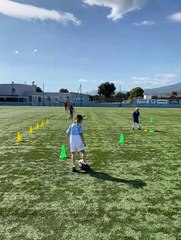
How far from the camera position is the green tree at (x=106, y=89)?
136375mm

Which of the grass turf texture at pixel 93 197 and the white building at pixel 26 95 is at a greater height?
the white building at pixel 26 95

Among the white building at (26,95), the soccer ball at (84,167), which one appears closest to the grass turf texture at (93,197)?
the soccer ball at (84,167)

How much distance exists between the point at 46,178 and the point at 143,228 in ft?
11.0

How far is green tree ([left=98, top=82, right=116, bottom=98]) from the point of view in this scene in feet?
447

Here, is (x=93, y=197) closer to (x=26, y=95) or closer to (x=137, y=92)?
(x=26, y=95)

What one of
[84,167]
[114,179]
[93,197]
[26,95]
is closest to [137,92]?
[26,95]

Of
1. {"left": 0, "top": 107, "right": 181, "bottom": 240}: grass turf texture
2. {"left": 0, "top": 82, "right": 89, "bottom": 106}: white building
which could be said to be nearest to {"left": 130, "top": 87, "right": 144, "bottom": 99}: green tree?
{"left": 0, "top": 82, "right": 89, "bottom": 106}: white building

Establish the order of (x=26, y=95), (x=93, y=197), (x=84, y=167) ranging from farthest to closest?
(x=26, y=95) → (x=84, y=167) → (x=93, y=197)

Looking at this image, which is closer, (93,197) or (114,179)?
(93,197)

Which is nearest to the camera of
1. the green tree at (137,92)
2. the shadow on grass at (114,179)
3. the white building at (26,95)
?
the shadow on grass at (114,179)

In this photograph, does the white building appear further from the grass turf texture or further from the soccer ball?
the soccer ball

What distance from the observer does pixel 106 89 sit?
136875mm

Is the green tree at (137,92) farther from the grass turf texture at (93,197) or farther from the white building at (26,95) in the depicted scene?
the grass turf texture at (93,197)

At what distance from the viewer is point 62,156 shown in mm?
10109
